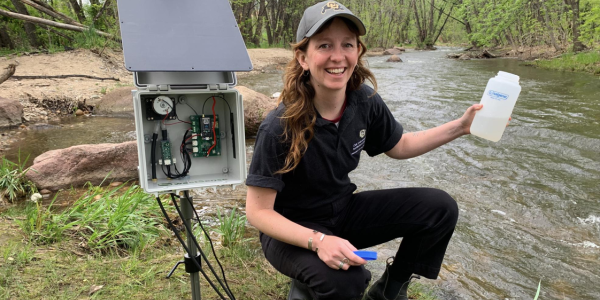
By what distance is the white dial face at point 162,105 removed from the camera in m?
1.63

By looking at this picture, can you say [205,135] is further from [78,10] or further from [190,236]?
[78,10]

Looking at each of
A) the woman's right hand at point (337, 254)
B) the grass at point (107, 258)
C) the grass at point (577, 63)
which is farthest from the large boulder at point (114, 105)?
the grass at point (577, 63)

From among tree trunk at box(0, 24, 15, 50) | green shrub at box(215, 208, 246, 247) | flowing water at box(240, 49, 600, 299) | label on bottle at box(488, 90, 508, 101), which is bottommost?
flowing water at box(240, 49, 600, 299)

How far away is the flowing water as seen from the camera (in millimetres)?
2719

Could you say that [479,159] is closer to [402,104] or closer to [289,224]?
[402,104]

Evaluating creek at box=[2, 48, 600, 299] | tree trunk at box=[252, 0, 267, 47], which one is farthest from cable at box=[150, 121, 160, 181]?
tree trunk at box=[252, 0, 267, 47]

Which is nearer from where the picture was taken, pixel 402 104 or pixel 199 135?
pixel 199 135

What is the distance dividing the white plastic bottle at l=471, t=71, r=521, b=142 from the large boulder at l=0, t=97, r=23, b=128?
6.22 metres

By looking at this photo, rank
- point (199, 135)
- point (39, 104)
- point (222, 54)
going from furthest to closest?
1. point (39, 104)
2. point (199, 135)
3. point (222, 54)

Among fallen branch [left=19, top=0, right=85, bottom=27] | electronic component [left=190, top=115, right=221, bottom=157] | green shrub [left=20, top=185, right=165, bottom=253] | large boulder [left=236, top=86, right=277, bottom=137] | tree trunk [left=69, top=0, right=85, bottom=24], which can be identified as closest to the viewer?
electronic component [left=190, top=115, right=221, bottom=157]

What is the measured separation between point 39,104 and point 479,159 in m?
6.71

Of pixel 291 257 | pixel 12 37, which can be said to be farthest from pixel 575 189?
pixel 12 37

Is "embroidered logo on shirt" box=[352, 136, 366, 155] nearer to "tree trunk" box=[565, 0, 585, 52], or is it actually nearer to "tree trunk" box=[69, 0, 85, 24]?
"tree trunk" box=[69, 0, 85, 24]

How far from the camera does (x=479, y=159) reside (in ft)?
16.7
